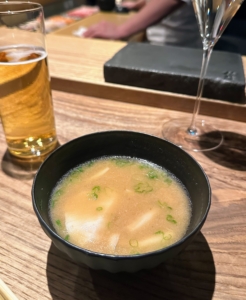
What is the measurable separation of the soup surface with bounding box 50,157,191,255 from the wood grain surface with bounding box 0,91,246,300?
0.21 feet

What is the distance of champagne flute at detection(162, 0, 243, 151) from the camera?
808 mm

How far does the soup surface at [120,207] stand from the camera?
0.56 meters

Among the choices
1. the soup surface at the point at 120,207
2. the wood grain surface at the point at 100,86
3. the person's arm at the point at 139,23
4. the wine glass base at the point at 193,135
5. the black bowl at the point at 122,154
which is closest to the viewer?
the black bowl at the point at 122,154

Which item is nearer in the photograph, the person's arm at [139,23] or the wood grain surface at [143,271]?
the wood grain surface at [143,271]

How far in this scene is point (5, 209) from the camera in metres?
0.72

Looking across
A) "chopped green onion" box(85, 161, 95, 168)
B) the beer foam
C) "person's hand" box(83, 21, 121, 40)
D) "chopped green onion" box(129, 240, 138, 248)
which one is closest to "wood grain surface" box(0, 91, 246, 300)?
"chopped green onion" box(129, 240, 138, 248)

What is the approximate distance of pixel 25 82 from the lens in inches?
31.3

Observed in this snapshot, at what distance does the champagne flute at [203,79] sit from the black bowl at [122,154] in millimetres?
270

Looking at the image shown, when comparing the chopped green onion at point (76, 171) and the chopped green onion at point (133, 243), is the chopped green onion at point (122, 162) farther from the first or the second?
the chopped green onion at point (133, 243)

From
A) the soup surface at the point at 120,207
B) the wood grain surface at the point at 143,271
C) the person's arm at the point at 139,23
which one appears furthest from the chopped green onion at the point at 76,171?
the person's arm at the point at 139,23

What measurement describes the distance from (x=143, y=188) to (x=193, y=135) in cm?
41

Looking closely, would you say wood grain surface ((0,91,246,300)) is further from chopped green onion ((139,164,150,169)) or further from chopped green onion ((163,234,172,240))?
chopped green onion ((139,164,150,169))

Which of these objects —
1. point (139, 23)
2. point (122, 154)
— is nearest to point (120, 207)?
point (122, 154)

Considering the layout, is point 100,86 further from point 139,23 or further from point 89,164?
point 139,23
